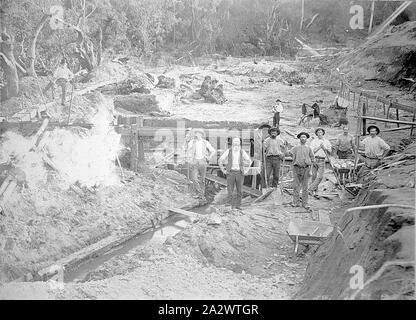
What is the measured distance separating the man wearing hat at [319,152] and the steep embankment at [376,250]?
2.59 metres

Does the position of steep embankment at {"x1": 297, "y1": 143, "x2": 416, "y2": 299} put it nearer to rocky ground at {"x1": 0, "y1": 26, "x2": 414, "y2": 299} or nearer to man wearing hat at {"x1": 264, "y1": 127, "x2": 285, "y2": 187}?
rocky ground at {"x1": 0, "y1": 26, "x2": 414, "y2": 299}

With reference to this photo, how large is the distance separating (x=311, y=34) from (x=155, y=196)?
15267 millimetres

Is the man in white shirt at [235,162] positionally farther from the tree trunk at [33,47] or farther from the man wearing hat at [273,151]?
the tree trunk at [33,47]

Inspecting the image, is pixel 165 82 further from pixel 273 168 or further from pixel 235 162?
pixel 235 162

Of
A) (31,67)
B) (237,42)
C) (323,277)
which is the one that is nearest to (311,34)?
(237,42)

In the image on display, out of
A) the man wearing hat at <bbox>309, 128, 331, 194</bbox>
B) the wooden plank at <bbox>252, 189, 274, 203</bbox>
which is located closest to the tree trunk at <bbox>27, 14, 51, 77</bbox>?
the wooden plank at <bbox>252, 189, 274, 203</bbox>

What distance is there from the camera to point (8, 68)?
1141 centimetres

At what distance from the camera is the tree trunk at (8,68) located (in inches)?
438

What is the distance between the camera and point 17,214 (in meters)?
7.61

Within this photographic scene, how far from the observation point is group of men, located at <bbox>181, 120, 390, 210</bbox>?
7430 millimetres

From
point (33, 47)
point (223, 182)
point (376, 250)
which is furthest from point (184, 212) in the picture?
point (33, 47)
